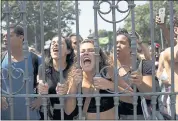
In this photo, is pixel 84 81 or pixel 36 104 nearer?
pixel 84 81

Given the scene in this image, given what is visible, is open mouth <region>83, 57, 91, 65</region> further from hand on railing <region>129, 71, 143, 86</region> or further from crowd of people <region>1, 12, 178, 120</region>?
hand on railing <region>129, 71, 143, 86</region>

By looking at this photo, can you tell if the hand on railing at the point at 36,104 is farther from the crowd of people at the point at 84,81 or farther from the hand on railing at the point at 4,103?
the hand on railing at the point at 4,103

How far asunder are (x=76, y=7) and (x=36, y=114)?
1.39m

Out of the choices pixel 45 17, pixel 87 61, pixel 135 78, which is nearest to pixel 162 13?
pixel 135 78

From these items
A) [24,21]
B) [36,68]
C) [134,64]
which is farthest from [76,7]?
[36,68]

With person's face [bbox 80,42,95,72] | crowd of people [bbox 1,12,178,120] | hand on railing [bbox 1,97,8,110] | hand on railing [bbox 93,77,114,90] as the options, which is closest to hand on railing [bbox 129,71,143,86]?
crowd of people [bbox 1,12,178,120]

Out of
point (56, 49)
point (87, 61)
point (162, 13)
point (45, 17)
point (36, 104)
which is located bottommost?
point (36, 104)

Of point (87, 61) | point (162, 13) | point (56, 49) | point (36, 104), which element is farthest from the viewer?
point (56, 49)

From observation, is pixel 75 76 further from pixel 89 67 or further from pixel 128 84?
pixel 128 84

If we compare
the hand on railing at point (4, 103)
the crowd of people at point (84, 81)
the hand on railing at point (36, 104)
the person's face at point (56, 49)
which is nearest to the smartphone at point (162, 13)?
the crowd of people at point (84, 81)

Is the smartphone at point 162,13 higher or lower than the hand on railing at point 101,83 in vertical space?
higher

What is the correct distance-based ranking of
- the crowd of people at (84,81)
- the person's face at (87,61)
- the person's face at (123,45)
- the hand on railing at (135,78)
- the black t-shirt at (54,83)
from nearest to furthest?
the hand on railing at (135,78)
the crowd of people at (84,81)
the person's face at (87,61)
the black t-shirt at (54,83)
the person's face at (123,45)

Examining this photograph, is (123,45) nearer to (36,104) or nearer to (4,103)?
(36,104)

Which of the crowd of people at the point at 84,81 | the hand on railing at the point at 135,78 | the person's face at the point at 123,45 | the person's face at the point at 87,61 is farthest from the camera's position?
the person's face at the point at 123,45
